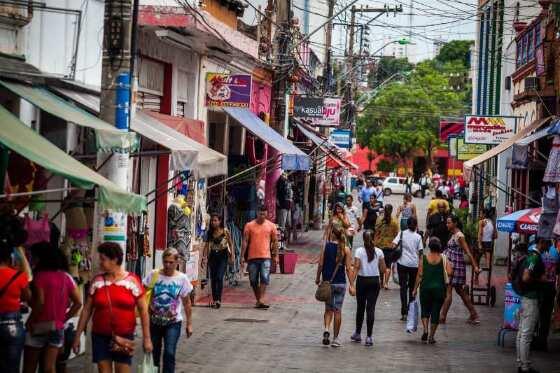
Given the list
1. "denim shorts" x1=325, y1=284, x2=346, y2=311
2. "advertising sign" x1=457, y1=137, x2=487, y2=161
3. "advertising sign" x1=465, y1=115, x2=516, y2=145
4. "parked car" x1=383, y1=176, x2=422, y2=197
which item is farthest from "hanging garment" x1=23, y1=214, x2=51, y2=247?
"parked car" x1=383, y1=176, x2=422, y2=197

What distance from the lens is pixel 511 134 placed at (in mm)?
27797

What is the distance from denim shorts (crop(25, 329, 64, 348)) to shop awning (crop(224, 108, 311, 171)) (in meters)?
13.3

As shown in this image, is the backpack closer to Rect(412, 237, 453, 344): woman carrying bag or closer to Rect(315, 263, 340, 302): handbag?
Rect(412, 237, 453, 344): woman carrying bag

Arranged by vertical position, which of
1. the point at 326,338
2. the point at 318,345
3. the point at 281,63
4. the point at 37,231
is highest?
the point at 281,63

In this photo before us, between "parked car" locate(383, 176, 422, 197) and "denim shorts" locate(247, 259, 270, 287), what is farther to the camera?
"parked car" locate(383, 176, 422, 197)

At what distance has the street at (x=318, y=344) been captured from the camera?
14484mm

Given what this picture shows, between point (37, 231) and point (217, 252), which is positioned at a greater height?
point (37, 231)

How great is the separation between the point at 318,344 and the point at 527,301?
321cm

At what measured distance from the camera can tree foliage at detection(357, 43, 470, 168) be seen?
90500 mm

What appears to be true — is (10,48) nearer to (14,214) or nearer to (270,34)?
(14,214)

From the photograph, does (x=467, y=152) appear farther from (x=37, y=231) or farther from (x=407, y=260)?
(x=37, y=231)

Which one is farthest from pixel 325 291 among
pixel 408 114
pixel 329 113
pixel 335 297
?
pixel 408 114

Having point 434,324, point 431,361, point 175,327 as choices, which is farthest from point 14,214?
point 434,324

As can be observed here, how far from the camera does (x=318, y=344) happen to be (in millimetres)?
16203
